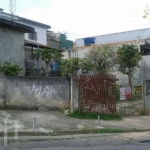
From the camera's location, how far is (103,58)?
21.5 meters

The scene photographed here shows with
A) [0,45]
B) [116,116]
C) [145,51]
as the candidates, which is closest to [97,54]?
[145,51]

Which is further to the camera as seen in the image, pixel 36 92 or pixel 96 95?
pixel 36 92

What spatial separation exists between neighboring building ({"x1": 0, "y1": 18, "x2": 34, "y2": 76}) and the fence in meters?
6.02

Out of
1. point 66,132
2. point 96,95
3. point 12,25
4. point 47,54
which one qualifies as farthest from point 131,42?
point 66,132

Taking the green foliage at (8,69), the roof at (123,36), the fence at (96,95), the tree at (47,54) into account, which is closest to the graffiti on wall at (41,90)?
the fence at (96,95)

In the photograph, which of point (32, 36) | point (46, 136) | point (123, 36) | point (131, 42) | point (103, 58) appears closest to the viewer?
point (46, 136)

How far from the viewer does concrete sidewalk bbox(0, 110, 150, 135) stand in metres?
10.7

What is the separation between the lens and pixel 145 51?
25578 millimetres

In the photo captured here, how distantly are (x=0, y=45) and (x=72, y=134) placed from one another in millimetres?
9032

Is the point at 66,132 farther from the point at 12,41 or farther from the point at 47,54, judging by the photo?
the point at 47,54

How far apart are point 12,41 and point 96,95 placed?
7303mm

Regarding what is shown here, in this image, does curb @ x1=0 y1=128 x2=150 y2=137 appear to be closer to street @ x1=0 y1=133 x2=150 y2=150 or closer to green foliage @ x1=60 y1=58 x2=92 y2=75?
street @ x1=0 y1=133 x2=150 y2=150

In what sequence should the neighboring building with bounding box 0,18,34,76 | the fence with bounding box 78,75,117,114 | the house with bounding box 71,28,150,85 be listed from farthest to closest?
1. the house with bounding box 71,28,150,85
2. the neighboring building with bounding box 0,18,34,76
3. the fence with bounding box 78,75,117,114

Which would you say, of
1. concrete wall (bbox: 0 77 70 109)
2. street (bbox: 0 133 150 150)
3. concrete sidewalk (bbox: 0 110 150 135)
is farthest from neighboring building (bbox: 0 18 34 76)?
street (bbox: 0 133 150 150)
